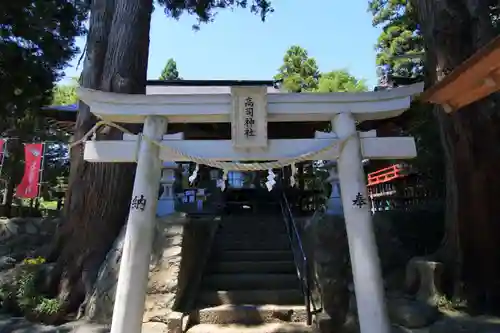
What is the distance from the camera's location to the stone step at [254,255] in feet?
22.9

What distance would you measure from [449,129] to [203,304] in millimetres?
4551

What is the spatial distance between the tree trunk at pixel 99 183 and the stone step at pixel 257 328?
→ 1.98m

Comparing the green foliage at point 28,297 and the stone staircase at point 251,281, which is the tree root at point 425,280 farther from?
the green foliage at point 28,297

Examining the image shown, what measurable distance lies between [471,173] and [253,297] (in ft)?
12.2

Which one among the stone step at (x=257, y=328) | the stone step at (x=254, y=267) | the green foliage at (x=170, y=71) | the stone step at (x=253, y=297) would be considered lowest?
the stone step at (x=257, y=328)

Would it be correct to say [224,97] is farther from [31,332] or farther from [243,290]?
[31,332]

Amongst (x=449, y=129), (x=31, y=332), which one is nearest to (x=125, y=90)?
(x=31, y=332)

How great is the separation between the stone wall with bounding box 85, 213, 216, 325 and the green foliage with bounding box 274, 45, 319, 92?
24094mm

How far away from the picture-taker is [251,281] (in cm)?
618

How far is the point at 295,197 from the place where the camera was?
10969 mm

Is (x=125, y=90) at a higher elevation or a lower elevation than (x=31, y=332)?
higher

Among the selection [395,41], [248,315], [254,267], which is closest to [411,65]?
[395,41]

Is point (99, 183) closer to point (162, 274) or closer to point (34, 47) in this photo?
point (162, 274)

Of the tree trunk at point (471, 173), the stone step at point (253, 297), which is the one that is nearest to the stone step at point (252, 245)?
the stone step at point (253, 297)
